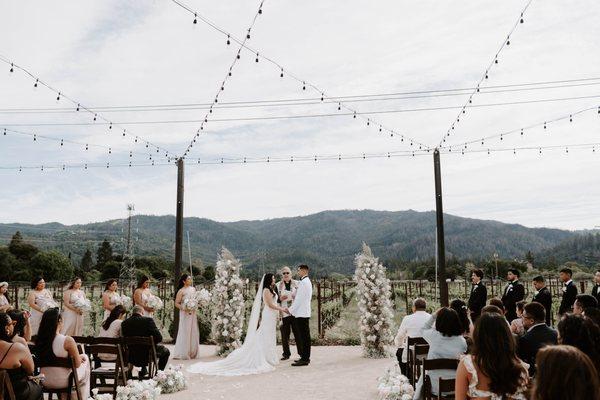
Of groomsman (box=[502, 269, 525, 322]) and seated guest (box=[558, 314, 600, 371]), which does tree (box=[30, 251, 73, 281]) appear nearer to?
groomsman (box=[502, 269, 525, 322])

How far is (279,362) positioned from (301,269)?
213cm

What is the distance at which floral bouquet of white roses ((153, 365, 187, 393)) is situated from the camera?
8.29 metres

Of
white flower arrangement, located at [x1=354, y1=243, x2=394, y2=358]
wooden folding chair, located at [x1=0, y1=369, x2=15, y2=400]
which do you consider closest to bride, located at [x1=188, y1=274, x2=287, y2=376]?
white flower arrangement, located at [x1=354, y1=243, x2=394, y2=358]

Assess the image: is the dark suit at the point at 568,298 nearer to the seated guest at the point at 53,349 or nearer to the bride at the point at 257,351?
the bride at the point at 257,351

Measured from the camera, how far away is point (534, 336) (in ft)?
19.2

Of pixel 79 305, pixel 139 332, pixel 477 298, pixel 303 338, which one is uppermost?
pixel 477 298

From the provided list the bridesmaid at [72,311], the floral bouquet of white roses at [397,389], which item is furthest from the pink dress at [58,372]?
the bridesmaid at [72,311]

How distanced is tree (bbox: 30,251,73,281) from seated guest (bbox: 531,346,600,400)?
58.1 meters

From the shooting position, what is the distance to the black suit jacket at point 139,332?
27.0 ft

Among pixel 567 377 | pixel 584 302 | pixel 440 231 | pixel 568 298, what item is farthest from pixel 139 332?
pixel 440 231

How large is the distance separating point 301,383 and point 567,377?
23.3 feet

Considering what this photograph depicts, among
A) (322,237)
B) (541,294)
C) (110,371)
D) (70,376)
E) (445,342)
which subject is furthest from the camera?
(322,237)

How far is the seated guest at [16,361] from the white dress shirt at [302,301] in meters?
6.08

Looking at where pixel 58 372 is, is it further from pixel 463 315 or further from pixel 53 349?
pixel 463 315
